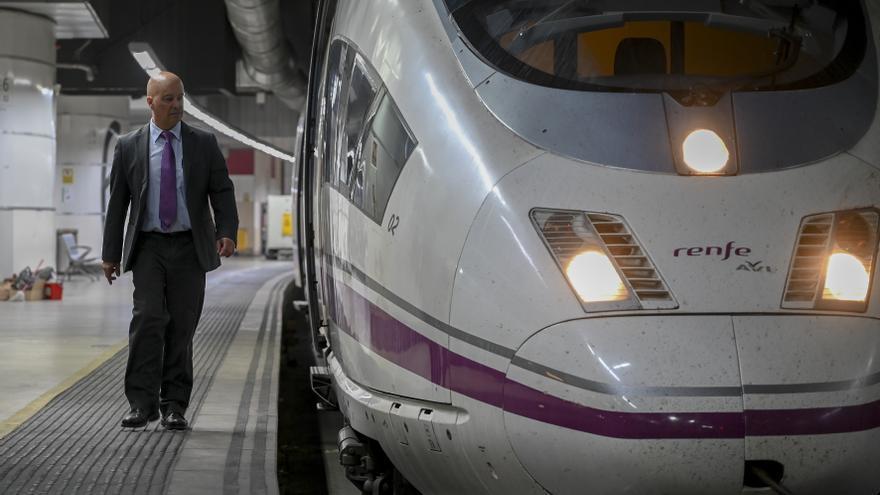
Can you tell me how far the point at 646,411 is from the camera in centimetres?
356

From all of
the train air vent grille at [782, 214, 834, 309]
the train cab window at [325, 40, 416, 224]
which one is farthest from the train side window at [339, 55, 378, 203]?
the train air vent grille at [782, 214, 834, 309]

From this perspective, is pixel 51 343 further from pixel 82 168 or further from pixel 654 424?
pixel 82 168

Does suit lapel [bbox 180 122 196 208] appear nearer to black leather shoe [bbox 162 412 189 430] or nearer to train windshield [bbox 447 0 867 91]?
black leather shoe [bbox 162 412 189 430]

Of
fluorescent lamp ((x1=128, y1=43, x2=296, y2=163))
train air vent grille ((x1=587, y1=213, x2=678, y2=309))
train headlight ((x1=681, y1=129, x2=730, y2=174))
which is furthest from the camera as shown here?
fluorescent lamp ((x1=128, y1=43, x2=296, y2=163))

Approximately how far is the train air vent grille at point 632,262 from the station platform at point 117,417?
188 centimetres

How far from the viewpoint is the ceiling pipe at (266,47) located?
59.0 feet

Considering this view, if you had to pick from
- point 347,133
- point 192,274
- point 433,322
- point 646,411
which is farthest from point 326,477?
point 646,411

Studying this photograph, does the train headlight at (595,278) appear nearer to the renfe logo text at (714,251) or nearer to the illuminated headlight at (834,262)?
the renfe logo text at (714,251)

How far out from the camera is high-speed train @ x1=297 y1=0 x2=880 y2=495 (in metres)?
3.61

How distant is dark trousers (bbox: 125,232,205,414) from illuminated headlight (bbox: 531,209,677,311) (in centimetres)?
271

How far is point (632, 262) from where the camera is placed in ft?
12.4

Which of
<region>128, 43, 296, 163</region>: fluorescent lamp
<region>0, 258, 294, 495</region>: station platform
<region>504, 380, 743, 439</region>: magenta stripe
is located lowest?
<region>0, 258, 294, 495</region>: station platform

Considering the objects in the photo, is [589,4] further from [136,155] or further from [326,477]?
[326,477]

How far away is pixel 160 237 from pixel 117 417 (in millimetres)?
1251
